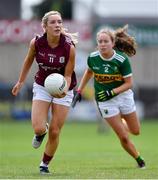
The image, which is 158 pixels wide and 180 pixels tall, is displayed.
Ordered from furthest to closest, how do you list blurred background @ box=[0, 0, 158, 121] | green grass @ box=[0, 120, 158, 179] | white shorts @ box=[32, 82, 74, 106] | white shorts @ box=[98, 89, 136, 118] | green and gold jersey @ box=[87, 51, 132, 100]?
blurred background @ box=[0, 0, 158, 121]
white shorts @ box=[98, 89, 136, 118]
green and gold jersey @ box=[87, 51, 132, 100]
white shorts @ box=[32, 82, 74, 106]
green grass @ box=[0, 120, 158, 179]

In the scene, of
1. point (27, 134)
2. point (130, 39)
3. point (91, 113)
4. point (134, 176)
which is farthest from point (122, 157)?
point (91, 113)

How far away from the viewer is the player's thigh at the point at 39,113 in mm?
13914

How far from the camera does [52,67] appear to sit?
46.0 feet

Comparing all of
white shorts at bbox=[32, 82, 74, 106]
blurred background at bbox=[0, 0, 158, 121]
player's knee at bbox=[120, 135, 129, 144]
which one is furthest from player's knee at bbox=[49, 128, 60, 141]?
blurred background at bbox=[0, 0, 158, 121]

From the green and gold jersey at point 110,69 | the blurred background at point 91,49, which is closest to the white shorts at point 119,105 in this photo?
the green and gold jersey at point 110,69

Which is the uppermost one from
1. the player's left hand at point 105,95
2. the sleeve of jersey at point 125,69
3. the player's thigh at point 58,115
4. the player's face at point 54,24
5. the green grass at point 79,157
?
the player's face at point 54,24

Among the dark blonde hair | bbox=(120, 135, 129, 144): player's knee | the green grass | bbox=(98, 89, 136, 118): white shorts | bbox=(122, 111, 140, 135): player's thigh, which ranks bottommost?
the green grass

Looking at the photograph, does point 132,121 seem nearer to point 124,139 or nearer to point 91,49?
point 124,139

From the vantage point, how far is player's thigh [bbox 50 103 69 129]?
13.9 meters

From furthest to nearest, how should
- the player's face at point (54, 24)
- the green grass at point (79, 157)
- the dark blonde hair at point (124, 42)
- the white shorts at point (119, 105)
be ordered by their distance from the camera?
the dark blonde hair at point (124, 42) → the white shorts at point (119, 105) → the green grass at point (79, 157) → the player's face at point (54, 24)

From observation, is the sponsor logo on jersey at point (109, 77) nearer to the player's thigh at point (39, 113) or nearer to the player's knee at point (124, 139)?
the player's knee at point (124, 139)

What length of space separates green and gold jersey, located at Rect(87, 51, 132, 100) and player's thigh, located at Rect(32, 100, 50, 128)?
147cm

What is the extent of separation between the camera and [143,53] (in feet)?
151

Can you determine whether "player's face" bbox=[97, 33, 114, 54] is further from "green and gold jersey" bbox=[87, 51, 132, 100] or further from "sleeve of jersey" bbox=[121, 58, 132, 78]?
"sleeve of jersey" bbox=[121, 58, 132, 78]
